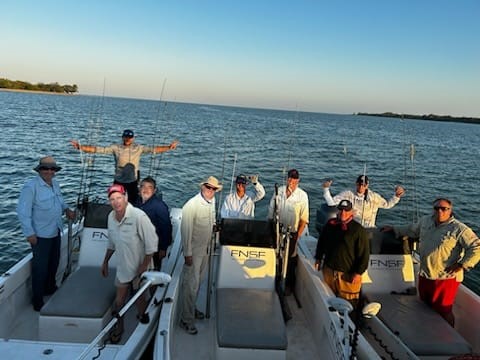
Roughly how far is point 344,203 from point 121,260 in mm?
2259

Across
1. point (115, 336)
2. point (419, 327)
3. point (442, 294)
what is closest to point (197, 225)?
point (115, 336)

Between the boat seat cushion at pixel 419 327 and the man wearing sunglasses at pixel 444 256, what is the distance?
0.61 feet

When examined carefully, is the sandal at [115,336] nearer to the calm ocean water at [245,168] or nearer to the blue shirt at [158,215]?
the blue shirt at [158,215]

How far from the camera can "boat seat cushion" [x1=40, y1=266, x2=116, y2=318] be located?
3.53 meters

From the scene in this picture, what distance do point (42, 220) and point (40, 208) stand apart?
136 mm

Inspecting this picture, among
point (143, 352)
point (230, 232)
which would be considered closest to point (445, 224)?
point (230, 232)

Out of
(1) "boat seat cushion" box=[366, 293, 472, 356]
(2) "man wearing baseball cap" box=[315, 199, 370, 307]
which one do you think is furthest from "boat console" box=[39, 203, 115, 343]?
(1) "boat seat cushion" box=[366, 293, 472, 356]

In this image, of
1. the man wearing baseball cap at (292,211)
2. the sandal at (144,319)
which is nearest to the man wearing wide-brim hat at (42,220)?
the sandal at (144,319)

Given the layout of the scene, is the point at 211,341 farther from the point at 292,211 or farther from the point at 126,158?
the point at 126,158

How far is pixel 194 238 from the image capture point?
12.9 feet

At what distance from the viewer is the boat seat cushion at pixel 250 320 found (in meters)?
3.31

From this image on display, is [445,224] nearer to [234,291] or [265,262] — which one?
[265,262]

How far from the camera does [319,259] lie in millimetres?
4395

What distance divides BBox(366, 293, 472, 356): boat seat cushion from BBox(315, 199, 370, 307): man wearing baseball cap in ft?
1.30
